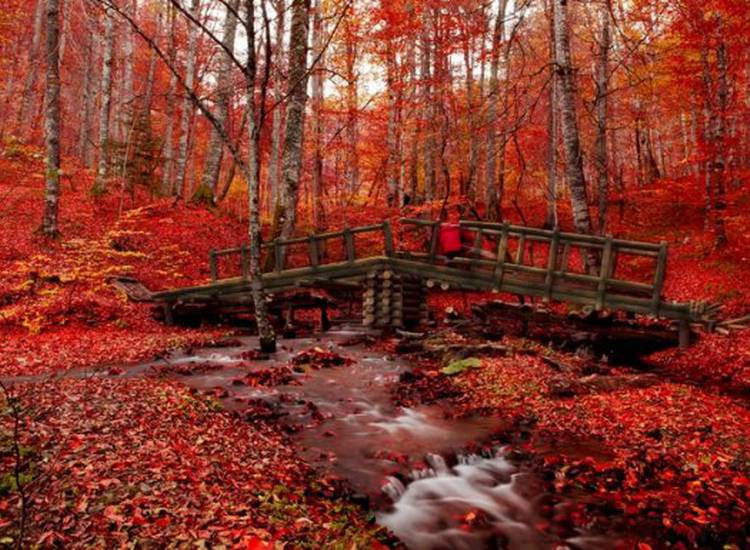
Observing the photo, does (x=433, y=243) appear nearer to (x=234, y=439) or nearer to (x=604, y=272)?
(x=604, y=272)

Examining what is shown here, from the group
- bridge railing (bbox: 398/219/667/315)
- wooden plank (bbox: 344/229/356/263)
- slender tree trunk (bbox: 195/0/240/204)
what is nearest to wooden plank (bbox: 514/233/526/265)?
bridge railing (bbox: 398/219/667/315)

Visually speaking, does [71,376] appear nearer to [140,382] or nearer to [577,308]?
[140,382]

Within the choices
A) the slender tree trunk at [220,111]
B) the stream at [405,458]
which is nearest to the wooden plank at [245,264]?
the stream at [405,458]

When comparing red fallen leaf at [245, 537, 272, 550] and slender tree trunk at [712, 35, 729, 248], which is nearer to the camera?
red fallen leaf at [245, 537, 272, 550]

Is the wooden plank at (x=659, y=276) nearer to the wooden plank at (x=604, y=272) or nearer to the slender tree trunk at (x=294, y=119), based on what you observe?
the wooden plank at (x=604, y=272)

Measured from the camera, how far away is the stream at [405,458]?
5570mm

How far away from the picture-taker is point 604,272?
12.4m

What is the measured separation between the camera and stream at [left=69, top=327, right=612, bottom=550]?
557 centimetres

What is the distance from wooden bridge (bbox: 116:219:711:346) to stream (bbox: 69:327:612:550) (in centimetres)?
478

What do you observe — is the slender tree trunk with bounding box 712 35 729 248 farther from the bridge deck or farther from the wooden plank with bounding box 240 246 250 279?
the wooden plank with bounding box 240 246 250 279

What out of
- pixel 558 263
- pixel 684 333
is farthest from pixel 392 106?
pixel 684 333

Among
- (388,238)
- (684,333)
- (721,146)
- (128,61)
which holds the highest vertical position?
(128,61)

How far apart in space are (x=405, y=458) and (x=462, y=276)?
8.39 m

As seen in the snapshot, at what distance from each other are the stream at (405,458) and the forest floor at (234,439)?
412 millimetres
